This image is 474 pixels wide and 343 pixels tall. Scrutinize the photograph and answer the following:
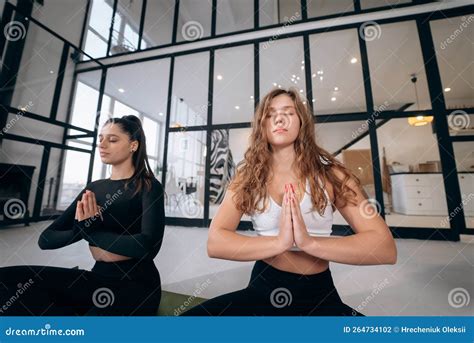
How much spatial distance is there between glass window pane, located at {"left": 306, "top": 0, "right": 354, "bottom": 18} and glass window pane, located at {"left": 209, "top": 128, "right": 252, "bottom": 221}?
226 centimetres

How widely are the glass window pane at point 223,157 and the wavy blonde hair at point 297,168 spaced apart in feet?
6.87

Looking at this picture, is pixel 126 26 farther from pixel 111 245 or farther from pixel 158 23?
pixel 111 245

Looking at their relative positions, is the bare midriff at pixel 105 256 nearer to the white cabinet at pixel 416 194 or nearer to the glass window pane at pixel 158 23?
the glass window pane at pixel 158 23

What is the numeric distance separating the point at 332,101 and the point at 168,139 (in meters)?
2.98

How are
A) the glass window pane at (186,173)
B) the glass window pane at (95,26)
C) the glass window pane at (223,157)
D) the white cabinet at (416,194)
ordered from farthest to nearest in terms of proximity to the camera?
the white cabinet at (416,194), the glass window pane at (223,157), the glass window pane at (186,173), the glass window pane at (95,26)

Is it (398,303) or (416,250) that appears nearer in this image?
(398,303)

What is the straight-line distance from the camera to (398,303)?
117 centimetres

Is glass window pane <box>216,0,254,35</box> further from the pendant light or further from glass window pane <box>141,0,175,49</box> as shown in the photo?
the pendant light

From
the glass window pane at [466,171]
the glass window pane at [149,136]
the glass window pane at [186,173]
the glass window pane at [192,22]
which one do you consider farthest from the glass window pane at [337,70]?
the glass window pane at [149,136]

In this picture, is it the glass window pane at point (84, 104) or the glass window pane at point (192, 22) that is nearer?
the glass window pane at point (84, 104)

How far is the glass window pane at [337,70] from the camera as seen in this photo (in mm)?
2939

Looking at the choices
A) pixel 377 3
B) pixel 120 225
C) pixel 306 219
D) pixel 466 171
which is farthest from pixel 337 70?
pixel 120 225
